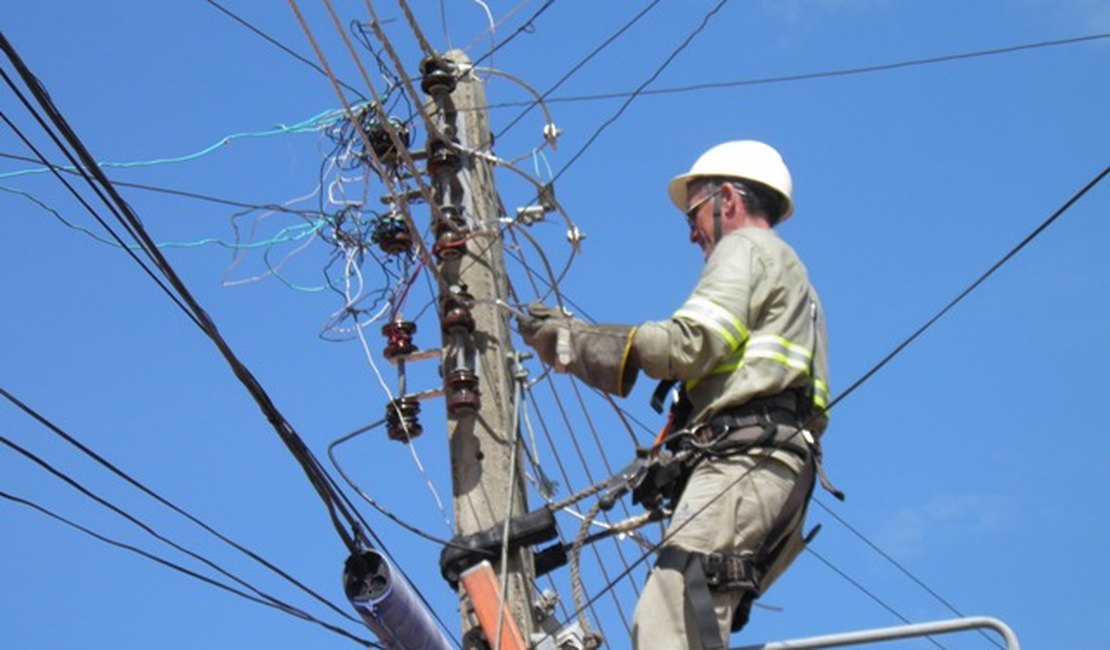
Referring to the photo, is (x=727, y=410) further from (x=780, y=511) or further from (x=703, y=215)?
(x=703, y=215)

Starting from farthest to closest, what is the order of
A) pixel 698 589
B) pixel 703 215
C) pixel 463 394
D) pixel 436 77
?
1. pixel 436 77
2. pixel 463 394
3. pixel 703 215
4. pixel 698 589

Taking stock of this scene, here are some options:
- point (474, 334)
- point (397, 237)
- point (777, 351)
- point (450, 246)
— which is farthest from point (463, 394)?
point (777, 351)

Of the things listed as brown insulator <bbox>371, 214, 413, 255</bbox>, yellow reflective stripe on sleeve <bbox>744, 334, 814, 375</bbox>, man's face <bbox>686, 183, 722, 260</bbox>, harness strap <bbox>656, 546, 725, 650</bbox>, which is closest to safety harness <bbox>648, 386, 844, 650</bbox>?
harness strap <bbox>656, 546, 725, 650</bbox>

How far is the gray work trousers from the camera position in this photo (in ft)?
23.5

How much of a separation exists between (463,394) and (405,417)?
587mm

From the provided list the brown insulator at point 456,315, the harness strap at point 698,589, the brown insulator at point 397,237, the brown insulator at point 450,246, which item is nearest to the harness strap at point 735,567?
the harness strap at point 698,589

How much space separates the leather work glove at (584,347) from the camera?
7.45 metres

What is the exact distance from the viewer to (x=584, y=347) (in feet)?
24.8

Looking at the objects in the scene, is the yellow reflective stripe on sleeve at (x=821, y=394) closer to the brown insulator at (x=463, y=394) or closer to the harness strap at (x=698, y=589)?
the harness strap at (x=698, y=589)

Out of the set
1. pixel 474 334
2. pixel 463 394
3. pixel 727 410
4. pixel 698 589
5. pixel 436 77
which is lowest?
pixel 698 589

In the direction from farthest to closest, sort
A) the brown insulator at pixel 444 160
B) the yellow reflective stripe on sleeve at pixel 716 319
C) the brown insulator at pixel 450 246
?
the brown insulator at pixel 444 160 < the brown insulator at pixel 450 246 < the yellow reflective stripe on sleeve at pixel 716 319

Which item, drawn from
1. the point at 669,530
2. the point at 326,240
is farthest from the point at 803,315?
the point at 326,240

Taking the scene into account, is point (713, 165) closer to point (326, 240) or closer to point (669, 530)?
point (669, 530)

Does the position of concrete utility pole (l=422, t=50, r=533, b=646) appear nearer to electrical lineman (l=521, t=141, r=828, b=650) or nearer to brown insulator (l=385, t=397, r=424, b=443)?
brown insulator (l=385, t=397, r=424, b=443)
